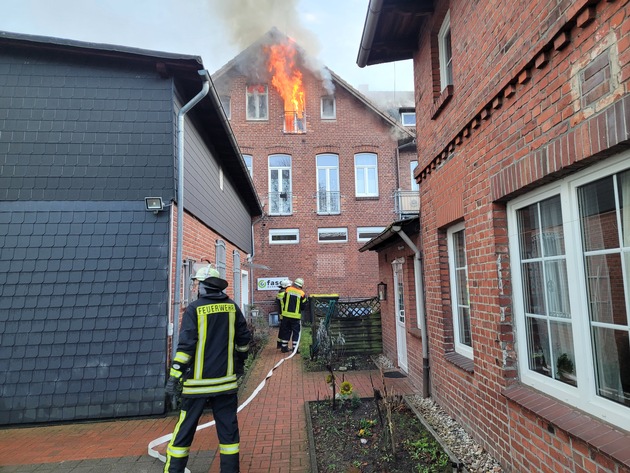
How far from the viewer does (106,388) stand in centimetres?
534

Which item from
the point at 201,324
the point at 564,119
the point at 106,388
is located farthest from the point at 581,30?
the point at 106,388

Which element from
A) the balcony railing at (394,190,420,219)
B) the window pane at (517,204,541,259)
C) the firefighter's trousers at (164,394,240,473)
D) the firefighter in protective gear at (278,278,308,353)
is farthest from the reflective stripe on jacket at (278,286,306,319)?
the balcony railing at (394,190,420,219)

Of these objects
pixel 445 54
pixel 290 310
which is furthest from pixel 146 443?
pixel 445 54

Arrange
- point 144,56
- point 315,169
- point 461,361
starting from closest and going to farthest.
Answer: point 461,361 < point 144,56 < point 315,169

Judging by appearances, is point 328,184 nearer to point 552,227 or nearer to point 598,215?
point 552,227

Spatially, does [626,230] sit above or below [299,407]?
above

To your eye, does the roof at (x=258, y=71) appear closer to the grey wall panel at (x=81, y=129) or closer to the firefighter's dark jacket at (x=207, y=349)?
the grey wall panel at (x=81, y=129)

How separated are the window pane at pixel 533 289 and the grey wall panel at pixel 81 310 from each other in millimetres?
4454

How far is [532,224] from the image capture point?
10.4 ft

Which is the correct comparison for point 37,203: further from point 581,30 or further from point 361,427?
point 581,30

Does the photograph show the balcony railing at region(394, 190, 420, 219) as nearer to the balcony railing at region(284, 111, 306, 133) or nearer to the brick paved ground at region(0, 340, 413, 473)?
the balcony railing at region(284, 111, 306, 133)

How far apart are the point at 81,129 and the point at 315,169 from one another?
11.9 metres

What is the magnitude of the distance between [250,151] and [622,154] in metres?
15.7

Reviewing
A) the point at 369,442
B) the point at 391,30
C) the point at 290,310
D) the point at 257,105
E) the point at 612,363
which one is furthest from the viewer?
the point at 257,105
